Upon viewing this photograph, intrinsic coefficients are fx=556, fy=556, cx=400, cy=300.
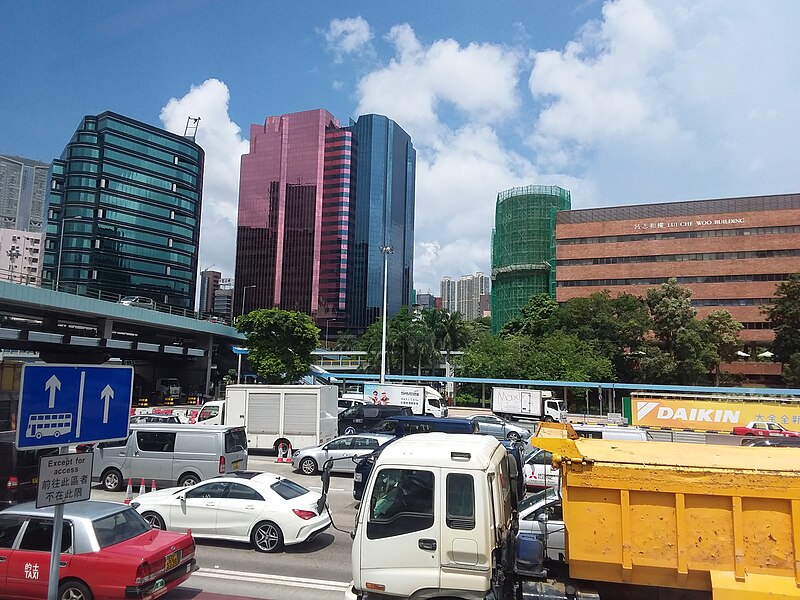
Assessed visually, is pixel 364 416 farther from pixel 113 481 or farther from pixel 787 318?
pixel 787 318

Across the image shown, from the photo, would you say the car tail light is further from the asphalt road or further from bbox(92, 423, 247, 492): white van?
bbox(92, 423, 247, 492): white van

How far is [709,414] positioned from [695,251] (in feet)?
135

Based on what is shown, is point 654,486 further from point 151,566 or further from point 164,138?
point 164,138

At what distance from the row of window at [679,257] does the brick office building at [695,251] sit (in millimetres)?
97

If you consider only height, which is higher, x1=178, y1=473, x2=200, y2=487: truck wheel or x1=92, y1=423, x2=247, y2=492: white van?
x1=92, y1=423, x2=247, y2=492: white van

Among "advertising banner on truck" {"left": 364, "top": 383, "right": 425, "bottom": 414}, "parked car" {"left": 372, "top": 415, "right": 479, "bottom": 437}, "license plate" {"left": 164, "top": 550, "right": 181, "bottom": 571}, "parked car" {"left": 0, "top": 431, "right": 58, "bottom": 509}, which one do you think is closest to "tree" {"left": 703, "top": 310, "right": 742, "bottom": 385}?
"advertising banner on truck" {"left": 364, "top": 383, "right": 425, "bottom": 414}

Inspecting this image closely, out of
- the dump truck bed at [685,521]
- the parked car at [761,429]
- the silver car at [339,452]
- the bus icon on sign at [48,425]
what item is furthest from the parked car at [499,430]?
the bus icon on sign at [48,425]

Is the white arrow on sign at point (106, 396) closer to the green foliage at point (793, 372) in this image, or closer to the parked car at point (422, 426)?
the parked car at point (422, 426)

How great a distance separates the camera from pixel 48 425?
16.5 ft

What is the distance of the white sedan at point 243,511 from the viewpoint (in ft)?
33.5

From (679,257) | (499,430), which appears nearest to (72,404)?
(499,430)

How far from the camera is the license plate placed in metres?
7.39

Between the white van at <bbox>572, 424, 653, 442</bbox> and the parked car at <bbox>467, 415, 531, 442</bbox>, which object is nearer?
the white van at <bbox>572, 424, 653, 442</bbox>

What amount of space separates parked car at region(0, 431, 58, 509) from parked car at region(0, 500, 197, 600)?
4831 mm
